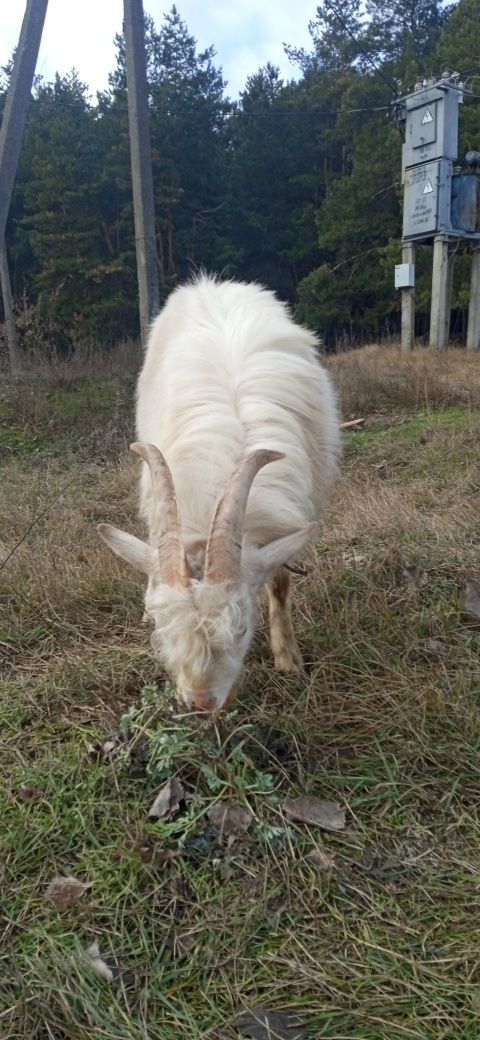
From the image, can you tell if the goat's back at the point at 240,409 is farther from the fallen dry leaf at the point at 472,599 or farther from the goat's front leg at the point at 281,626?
the fallen dry leaf at the point at 472,599

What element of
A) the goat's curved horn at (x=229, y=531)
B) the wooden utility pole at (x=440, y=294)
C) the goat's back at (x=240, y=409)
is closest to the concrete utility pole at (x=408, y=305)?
the wooden utility pole at (x=440, y=294)

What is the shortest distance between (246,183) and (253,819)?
100 ft

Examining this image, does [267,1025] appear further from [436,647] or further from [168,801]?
[436,647]

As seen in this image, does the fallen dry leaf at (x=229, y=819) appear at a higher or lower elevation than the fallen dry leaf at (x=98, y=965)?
higher

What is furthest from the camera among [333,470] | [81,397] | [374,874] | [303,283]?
[303,283]

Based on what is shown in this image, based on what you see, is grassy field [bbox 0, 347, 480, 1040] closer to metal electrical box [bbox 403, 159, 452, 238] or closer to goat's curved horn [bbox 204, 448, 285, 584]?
goat's curved horn [bbox 204, 448, 285, 584]

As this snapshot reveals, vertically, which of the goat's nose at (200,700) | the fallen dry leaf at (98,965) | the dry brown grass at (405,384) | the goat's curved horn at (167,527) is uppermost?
the goat's curved horn at (167,527)

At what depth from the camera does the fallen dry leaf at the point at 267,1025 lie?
171cm

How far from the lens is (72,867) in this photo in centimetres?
221

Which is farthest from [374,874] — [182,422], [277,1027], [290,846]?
[182,422]

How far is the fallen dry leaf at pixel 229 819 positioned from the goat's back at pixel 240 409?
88 cm

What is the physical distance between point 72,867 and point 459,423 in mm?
6475

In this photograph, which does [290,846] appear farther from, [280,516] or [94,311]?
[94,311]

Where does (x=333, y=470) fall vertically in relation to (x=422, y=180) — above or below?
below
